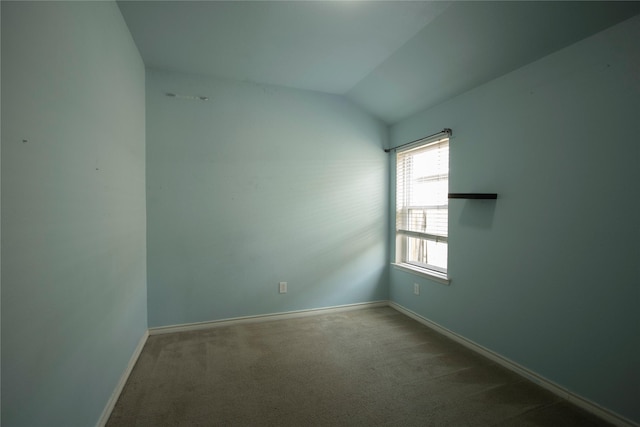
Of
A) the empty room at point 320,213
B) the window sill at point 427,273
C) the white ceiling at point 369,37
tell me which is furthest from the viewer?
the window sill at point 427,273

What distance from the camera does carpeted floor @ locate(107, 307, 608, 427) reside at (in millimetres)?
1685

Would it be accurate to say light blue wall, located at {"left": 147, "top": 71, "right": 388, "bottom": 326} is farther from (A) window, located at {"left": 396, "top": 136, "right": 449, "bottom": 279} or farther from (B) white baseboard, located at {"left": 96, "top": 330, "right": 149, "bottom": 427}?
(B) white baseboard, located at {"left": 96, "top": 330, "right": 149, "bottom": 427}

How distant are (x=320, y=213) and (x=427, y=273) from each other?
4.31 ft

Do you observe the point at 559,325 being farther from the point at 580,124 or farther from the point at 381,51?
the point at 381,51

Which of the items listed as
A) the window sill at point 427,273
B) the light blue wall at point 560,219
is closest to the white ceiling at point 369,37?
the light blue wall at point 560,219

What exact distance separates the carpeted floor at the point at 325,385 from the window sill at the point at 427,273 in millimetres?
531

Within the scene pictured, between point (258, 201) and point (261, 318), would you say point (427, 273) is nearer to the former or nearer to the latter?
point (261, 318)

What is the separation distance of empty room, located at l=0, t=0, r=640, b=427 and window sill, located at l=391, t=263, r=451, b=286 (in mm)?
27

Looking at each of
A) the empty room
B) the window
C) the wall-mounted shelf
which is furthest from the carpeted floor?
the wall-mounted shelf

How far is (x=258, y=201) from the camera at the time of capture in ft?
10.2

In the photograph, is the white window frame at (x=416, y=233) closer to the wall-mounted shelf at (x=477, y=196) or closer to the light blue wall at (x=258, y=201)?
the light blue wall at (x=258, y=201)

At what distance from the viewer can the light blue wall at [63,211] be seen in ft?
2.99

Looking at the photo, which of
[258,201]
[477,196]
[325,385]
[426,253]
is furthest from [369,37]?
[325,385]

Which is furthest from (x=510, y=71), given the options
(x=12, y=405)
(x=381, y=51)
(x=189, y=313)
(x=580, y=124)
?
(x=189, y=313)
